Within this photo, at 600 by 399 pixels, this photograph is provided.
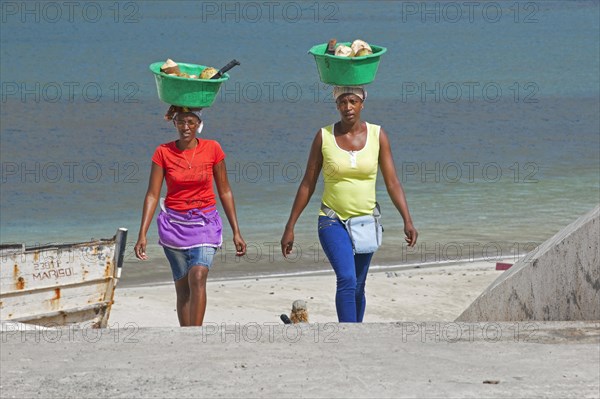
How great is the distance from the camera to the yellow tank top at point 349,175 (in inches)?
300

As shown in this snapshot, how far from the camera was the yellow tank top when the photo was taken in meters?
7.61

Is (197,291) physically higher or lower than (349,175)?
lower

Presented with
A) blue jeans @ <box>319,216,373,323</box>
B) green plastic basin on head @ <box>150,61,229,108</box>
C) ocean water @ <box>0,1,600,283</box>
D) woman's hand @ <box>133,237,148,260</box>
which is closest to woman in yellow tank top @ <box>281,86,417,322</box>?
blue jeans @ <box>319,216,373,323</box>

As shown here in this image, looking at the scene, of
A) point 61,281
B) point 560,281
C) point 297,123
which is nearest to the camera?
point 560,281

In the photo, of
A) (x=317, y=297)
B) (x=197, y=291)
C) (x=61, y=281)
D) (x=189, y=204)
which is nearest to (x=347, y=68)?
(x=189, y=204)

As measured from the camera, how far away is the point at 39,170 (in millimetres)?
26219

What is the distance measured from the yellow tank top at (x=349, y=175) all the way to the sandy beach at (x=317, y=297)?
6149 mm

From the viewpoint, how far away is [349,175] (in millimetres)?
7625

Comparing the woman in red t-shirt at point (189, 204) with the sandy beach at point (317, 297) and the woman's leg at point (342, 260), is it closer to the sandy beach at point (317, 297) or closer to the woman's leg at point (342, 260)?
the woman's leg at point (342, 260)

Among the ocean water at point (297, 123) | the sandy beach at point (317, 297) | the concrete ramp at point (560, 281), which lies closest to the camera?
the concrete ramp at point (560, 281)

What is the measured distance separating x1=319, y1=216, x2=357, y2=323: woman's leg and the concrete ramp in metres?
1.01

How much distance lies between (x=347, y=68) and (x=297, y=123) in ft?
80.6

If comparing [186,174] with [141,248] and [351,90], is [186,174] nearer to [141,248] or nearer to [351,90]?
[141,248]

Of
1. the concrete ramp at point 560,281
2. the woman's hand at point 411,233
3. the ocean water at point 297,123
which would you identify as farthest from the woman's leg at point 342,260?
the ocean water at point 297,123
